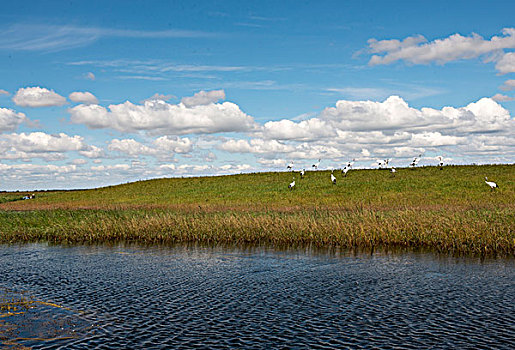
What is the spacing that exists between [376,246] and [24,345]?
65.2ft

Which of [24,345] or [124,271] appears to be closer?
[24,345]

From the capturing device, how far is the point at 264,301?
52.9 feet

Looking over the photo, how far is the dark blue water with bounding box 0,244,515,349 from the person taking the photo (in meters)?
12.4

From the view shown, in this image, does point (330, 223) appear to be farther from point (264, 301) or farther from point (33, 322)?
point (33, 322)

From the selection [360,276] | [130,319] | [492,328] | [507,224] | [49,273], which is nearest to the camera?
[492,328]

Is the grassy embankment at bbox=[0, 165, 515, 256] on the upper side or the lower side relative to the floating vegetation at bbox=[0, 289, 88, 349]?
upper

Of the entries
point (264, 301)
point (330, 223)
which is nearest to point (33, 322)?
point (264, 301)

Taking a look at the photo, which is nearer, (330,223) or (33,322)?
(33,322)

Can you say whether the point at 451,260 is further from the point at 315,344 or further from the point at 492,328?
the point at 315,344

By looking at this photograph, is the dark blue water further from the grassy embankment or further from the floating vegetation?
the grassy embankment

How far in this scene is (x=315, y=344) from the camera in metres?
11.9

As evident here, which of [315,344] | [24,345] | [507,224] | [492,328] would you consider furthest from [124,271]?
[507,224]

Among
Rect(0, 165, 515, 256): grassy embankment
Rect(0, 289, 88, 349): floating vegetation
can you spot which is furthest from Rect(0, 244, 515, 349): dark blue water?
Rect(0, 165, 515, 256): grassy embankment

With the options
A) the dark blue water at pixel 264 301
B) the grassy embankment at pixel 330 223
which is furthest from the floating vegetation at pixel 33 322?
the grassy embankment at pixel 330 223
